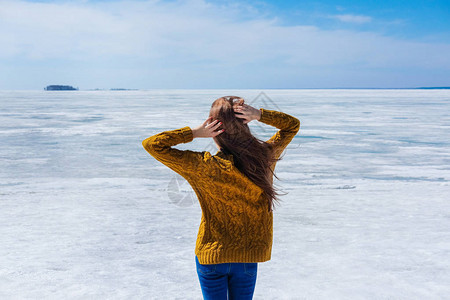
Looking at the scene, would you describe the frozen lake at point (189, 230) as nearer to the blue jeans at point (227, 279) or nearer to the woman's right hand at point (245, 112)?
the woman's right hand at point (245, 112)

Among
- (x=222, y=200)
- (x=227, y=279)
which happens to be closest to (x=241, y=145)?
(x=222, y=200)

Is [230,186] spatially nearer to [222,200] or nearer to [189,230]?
[222,200]

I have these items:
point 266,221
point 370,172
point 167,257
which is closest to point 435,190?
point 370,172

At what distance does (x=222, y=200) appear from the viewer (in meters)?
1.61

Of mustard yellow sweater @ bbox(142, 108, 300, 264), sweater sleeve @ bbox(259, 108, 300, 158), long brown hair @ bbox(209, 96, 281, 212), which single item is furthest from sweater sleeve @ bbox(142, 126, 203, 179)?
sweater sleeve @ bbox(259, 108, 300, 158)

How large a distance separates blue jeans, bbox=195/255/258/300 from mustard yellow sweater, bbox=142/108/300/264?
4cm

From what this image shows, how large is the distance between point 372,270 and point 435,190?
3348 millimetres

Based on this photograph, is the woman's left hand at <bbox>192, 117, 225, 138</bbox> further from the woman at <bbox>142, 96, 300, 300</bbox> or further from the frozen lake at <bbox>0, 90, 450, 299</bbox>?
the frozen lake at <bbox>0, 90, 450, 299</bbox>

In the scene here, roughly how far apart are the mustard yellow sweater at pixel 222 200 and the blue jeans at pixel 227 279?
0.12ft

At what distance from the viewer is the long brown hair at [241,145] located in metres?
1.48

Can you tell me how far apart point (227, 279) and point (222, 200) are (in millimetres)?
351

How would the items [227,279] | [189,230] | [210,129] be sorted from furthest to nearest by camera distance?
[189,230] → [227,279] → [210,129]

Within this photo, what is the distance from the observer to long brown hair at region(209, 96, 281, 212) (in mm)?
1483

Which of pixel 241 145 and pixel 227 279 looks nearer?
pixel 241 145
